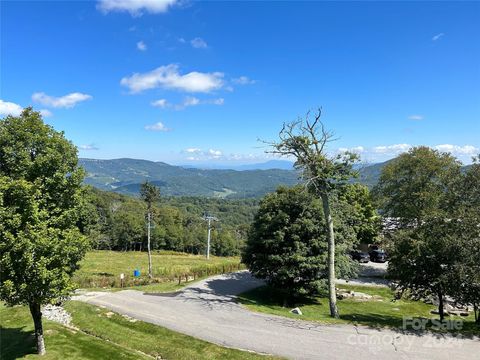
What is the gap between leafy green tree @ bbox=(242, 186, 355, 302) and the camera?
2577 centimetres

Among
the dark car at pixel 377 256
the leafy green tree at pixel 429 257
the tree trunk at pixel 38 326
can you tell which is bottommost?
the dark car at pixel 377 256

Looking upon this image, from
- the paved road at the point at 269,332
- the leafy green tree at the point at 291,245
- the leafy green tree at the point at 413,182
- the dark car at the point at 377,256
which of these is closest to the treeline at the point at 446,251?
the paved road at the point at 269,332

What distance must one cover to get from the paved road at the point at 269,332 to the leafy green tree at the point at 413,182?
63.3ft

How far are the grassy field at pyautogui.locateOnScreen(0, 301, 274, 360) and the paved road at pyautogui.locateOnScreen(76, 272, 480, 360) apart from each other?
90 cm

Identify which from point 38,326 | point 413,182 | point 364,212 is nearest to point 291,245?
point 38,326

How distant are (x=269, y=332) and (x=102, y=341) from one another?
812 centimetres

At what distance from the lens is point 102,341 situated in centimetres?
1780

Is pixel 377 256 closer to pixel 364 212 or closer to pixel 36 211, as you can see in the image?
pixel 364 212

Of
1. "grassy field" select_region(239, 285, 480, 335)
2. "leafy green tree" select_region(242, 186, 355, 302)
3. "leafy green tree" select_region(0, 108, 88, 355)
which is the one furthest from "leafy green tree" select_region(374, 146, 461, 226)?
"leafy green tree" select_region(0, 108, 88, 355)

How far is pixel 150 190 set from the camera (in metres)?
40.2

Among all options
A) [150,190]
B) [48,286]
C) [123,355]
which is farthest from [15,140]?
[150,190]

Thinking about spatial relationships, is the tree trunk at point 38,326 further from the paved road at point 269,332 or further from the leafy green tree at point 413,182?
the leafy green tree at point 413,182

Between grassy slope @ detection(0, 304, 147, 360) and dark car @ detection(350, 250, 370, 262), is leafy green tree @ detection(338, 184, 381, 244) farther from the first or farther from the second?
grassy slope @ detection(0, 304, 147, 360)

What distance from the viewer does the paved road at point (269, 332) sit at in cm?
1562
